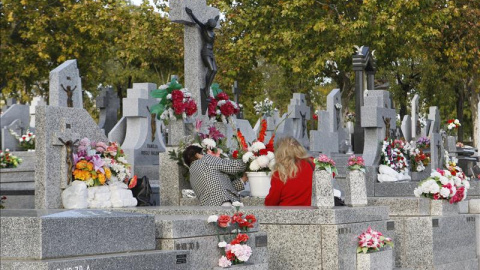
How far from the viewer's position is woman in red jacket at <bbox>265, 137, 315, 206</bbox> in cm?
1015

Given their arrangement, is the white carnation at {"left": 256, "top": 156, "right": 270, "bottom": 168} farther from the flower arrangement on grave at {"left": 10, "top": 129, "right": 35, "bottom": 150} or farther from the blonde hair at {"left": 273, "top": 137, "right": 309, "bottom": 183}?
the flower arrangement on grave at {"left": 10, "top": 129, "right": 35, "bottom": 150}

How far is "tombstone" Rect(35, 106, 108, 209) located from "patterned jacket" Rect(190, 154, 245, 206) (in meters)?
1.49

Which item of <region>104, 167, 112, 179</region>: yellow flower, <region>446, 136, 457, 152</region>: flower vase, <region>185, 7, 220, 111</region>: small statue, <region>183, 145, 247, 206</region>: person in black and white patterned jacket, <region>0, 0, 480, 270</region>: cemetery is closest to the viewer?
<region>0, 0, 480, 270</region>: cemetery

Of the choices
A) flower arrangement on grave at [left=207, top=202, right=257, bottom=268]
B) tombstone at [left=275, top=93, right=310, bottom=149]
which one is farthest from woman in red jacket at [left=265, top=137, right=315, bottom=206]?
tombstone at [left=275, top=93, right=310, bottom=149]

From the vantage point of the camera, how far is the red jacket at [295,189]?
1016 centimetres

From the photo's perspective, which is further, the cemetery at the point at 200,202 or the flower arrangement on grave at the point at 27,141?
the flower arrangement on grave at the point at 27,141

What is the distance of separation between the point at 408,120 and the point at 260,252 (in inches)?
873

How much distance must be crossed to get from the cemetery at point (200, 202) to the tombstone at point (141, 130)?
64 mm

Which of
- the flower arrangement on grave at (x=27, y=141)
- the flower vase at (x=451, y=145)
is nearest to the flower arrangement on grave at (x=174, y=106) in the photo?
the flower vase at (x=451, y=145)

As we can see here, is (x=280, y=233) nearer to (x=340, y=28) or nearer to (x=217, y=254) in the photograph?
(x=217, y=254)

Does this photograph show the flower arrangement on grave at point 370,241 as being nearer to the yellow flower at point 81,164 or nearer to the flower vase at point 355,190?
the flower vase at point 355,190

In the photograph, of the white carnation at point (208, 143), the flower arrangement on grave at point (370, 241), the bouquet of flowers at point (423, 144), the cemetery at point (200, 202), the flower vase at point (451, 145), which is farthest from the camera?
the flower vase at point (451, 145)

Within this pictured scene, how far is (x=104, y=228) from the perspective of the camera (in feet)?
21.0

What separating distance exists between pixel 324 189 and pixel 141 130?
10868 mm
